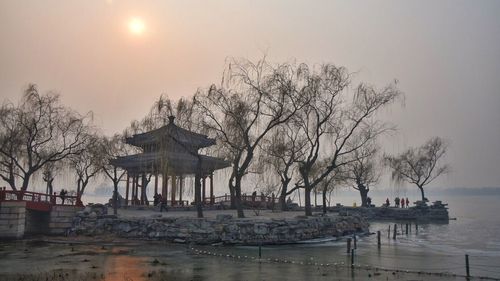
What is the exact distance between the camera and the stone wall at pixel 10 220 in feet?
77.1

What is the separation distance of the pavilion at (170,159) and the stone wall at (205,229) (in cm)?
338

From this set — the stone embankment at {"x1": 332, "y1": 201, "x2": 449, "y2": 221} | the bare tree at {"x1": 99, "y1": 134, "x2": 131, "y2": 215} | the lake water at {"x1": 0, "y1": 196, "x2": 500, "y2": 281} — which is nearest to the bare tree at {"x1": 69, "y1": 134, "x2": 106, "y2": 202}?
the bare tree at {"x1": 99, "y1": 134, "x2": 131, "y2": 215}

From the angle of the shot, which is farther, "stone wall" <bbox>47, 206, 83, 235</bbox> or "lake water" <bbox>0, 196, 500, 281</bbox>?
"stone wall" <bbox>47, 206, 83, 235</bbox>

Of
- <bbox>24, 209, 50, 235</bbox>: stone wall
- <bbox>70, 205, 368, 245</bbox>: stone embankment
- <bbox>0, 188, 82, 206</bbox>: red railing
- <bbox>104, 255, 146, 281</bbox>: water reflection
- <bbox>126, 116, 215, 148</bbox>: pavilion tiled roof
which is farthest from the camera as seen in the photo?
<bbox>24, 209, 50, 235</bbox>: stone wall

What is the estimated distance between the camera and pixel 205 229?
A: 23.1 m

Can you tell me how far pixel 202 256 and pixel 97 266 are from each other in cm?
464

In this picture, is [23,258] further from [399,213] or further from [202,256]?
[399,213]

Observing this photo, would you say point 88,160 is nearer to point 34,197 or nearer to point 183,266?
point 34,197

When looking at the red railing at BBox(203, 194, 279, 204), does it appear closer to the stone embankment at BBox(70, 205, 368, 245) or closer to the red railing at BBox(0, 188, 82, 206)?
the red railing at BBox(0, 188, 82, 206)

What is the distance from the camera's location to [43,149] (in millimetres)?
30766

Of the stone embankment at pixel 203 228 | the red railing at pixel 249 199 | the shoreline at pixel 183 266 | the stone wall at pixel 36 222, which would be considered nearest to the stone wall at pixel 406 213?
the red railing at pixel 249 199

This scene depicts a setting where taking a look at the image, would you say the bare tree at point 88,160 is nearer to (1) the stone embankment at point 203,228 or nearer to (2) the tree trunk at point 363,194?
(1) the stone embankment at point 203,228

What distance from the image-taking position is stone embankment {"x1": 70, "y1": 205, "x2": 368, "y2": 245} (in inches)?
910

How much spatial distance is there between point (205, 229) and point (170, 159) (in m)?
6.62
